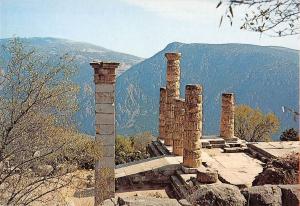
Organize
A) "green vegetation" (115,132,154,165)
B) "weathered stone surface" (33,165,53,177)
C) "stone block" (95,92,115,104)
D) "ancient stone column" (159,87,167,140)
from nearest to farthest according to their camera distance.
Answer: "weathered stone surface" (33,165,53,177), "stone block" (95,92,115,104), "ancient stone column" (159,87,167,140), "green vegetation" (115,132,154,165)

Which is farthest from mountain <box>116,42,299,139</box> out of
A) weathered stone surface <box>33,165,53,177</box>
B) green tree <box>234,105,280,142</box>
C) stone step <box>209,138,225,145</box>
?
weathered stone surface <box>33,165,53,177</box>

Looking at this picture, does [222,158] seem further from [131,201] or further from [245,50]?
[245,50]

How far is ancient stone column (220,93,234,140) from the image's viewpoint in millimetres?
23047

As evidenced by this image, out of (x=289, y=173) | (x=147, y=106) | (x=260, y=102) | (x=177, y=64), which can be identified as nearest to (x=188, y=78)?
(x=147, y=106)

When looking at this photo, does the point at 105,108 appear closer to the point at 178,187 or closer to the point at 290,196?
→ the point at 178,187

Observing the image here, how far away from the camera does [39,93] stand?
38.2 feet

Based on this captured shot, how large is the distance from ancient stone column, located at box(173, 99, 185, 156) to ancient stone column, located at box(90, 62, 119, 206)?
5.02 meters

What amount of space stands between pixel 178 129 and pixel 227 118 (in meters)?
4.10

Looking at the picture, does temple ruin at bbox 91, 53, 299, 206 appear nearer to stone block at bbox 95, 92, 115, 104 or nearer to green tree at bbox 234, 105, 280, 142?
stone block at bbox 95, 92, 115, 104

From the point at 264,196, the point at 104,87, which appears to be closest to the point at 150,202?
the point at 264,196

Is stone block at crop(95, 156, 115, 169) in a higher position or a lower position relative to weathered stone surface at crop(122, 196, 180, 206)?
lower

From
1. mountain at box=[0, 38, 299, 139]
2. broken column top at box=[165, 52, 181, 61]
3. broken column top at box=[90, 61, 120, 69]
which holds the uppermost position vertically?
broken column top at box=[165, 52, 181, 61]

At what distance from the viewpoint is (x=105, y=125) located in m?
15.2

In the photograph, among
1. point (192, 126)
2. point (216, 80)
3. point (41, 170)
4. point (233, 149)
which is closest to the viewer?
point (41, 170)
